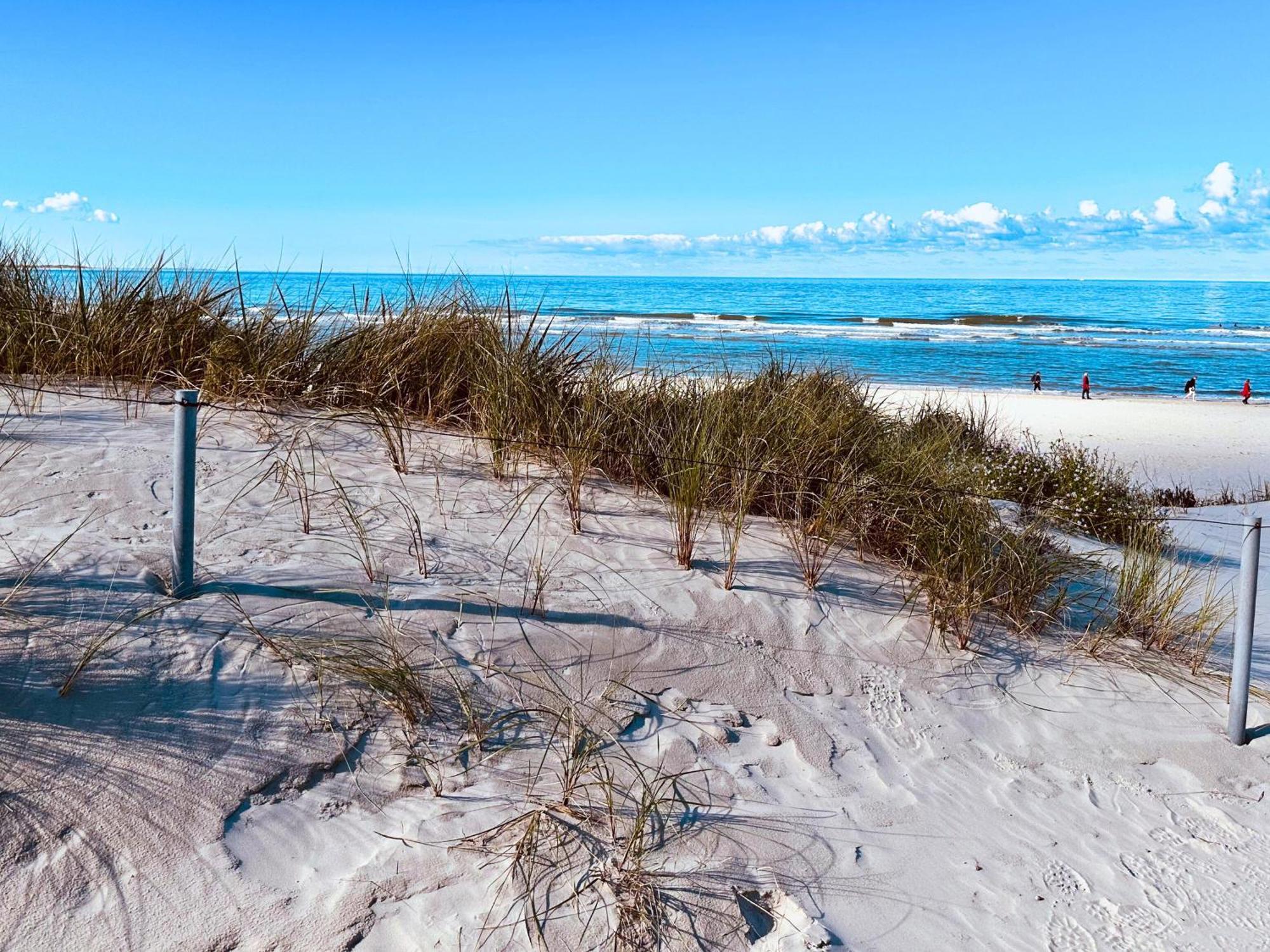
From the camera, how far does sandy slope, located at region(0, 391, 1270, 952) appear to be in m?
2.53

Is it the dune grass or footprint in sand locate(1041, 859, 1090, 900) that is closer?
footprint in sand locate(1041, 859, 1090, 900)

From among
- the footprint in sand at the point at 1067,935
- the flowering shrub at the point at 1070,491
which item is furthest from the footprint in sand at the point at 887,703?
the flowering shrub at the point at 1070,491

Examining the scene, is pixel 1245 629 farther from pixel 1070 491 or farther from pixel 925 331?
pixel 925 331

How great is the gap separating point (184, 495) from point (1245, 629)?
13.8 ft

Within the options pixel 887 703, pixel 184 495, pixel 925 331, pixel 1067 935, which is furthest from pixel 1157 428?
pixel 925 331

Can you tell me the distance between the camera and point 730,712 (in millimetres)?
3629

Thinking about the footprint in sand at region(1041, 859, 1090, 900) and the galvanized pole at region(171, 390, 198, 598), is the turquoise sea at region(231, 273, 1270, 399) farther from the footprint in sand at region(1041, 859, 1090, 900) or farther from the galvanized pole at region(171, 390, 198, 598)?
the footprint in sand at region(1041, 859, 1090, 900)

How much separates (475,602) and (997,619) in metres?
2.61

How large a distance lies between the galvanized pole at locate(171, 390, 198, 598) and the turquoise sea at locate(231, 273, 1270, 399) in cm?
216

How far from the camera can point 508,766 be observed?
3.02m

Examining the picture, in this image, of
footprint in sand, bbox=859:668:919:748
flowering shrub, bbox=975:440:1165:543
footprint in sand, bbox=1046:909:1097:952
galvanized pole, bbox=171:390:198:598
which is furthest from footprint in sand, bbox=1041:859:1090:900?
flowering shrub, bbox=975:440:1165:543

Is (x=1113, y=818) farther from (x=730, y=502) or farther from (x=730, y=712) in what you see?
(x=730, y=502)

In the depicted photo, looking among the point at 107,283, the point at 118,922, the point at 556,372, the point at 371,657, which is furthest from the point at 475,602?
the point at 107,283

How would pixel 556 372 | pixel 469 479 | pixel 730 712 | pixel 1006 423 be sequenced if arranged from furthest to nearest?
pixel 1006 423 → pixel 556 372 → pixel 469 479 → pixel 730 712
